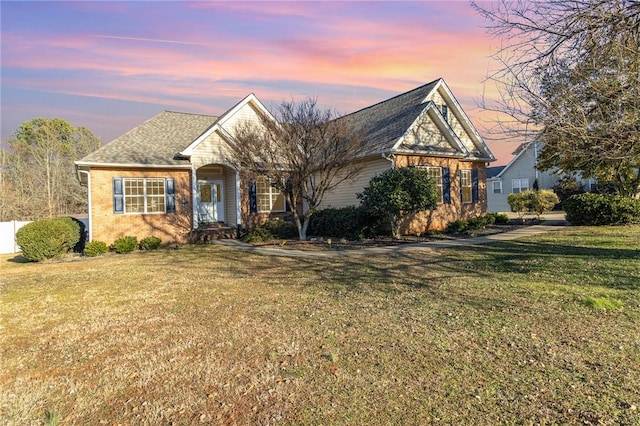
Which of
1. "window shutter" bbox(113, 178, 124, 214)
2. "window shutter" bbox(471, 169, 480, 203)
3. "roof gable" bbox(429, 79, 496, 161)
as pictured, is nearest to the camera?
"window shutter" bbox(113, 178, 124, 214)

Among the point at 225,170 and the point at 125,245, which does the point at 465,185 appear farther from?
the point at 125,245

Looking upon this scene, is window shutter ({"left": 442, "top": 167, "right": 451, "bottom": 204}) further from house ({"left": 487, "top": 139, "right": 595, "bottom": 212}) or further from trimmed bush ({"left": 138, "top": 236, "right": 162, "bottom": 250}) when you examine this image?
house ({"left": 487, "top": 139, "right": 595, "bottom": 212})

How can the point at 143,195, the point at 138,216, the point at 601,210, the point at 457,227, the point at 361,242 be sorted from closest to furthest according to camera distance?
1. the point at 361,242
2. the point at 601,210
3. the point at 138,216
4. the point at 143,195
5. the point at 457,227

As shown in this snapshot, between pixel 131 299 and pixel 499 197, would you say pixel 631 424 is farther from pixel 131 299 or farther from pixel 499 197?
pixel 499 197

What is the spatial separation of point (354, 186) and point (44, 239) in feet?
41.9

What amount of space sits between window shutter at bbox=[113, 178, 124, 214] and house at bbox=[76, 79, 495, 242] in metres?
0.04

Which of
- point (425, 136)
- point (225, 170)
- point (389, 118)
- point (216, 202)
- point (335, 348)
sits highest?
point (389, 118)

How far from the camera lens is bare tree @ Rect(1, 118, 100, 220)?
2531cm

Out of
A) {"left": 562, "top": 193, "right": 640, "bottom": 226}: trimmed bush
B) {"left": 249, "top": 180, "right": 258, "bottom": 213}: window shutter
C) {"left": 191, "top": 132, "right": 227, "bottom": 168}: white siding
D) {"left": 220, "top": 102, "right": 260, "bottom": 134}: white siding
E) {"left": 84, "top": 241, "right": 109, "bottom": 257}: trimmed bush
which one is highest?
{"left": 220, "top": 102, "right": 260, "bottom": 134}: white siding

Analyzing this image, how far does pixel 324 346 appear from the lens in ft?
15.3

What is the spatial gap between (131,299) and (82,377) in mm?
3536

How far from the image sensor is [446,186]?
60.9 feet

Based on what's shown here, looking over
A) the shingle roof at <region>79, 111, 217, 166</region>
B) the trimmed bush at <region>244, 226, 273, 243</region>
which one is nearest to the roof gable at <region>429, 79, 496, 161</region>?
the trimmed bush at <region>244, 226, 273, 243</region>

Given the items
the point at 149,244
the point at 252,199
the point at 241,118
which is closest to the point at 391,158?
the point at 252,199
